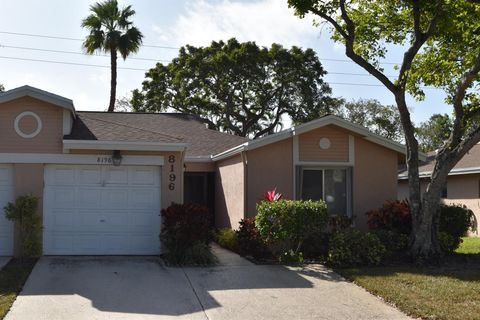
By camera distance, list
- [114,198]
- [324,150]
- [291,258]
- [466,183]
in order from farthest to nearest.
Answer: [466,183]
[324,150]
[114,198]
[291,258]

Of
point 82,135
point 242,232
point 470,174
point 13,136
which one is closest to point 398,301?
point 242,232

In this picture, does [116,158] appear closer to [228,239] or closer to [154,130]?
[228,239]

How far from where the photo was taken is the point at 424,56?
14664 millimetres

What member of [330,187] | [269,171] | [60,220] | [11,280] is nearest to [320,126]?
[330,187]

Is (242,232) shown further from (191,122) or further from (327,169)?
(191,122)

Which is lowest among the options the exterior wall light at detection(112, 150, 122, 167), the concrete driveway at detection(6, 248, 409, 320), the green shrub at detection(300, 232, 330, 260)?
the concrete driveway at detection(6, 248, 409, 320)

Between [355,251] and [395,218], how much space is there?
2544mm

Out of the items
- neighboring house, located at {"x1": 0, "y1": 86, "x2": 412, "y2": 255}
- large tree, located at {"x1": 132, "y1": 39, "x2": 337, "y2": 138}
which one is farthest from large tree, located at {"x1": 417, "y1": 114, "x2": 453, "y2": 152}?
neighboring house, located at {"x1": 0, "y1": 86, "x2": 412, "y2": 255}

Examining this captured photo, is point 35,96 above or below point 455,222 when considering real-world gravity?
above

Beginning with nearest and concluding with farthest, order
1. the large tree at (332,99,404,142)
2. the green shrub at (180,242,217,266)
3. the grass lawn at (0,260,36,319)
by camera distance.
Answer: the grass lawn at (0,260,36,319), the green shrub at (180,242,217,266), the large tree at (332,99,404,142)

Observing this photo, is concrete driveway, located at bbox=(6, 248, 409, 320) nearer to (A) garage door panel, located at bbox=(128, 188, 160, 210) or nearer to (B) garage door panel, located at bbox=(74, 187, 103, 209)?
(B) garage door panel, located at bbox=(74, 187, 103, 209)

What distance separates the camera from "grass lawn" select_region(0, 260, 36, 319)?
8.18 metres

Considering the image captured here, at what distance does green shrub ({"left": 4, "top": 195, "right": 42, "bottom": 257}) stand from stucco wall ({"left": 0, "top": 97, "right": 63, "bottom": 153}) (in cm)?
131

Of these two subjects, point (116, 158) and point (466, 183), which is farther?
point (466, 183)
